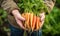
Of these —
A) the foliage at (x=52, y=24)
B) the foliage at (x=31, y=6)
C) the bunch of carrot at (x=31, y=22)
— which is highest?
the foliage at (x=31, y=6)

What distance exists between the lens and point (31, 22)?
1.71 m

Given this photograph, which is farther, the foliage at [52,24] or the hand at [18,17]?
the foliage at [52,24]

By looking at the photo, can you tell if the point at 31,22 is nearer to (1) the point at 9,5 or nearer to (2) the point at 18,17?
(2) the point at 18,17

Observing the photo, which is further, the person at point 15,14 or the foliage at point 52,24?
the foliage at point 52,24

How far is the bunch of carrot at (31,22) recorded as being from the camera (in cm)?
169

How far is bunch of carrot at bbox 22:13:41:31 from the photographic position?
1692 mm

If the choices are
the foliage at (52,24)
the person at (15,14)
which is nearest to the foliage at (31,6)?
the person at (15,14)

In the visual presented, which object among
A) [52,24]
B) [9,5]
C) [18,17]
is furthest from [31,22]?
[52,24]

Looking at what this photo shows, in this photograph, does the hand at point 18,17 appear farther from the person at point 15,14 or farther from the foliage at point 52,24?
the foliage at point 52,24

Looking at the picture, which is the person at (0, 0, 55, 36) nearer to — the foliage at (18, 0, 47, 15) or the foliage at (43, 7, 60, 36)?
the foliage at (18, 0, 47, 15)

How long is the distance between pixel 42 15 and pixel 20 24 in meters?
0.19

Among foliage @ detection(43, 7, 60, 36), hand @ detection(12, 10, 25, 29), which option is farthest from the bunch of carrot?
foliage @ detection(43, 7, 60, 36)

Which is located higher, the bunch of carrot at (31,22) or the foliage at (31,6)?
the foliage at (31,6)

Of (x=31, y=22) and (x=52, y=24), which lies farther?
(x=52, y=24)
